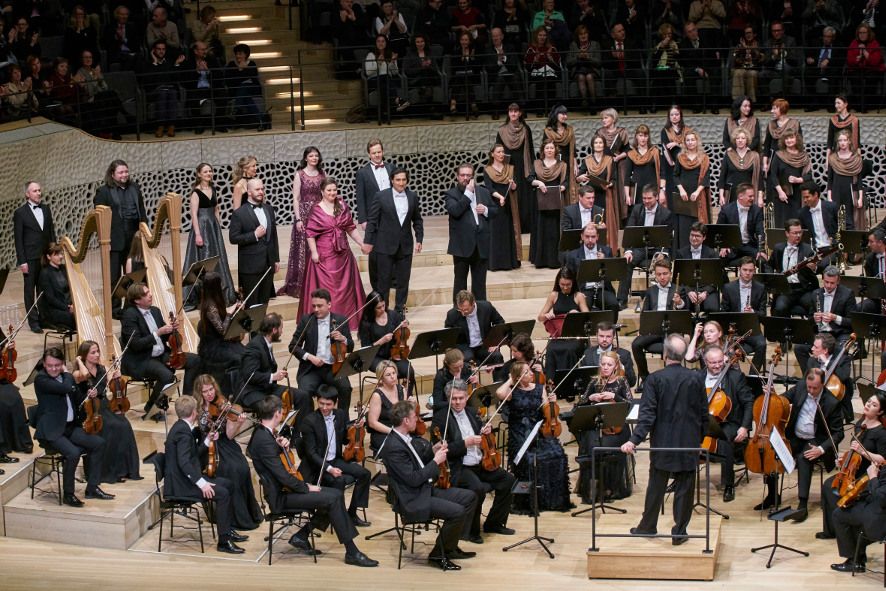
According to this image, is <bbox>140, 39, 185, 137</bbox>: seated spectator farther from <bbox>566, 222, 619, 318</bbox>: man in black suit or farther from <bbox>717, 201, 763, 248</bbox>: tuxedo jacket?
<bbox>717, 201, 763, 248</bbox>: tuxedo jacket

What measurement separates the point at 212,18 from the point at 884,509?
9.97 m

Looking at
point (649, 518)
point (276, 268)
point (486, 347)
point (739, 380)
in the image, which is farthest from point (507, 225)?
point (649, 518)

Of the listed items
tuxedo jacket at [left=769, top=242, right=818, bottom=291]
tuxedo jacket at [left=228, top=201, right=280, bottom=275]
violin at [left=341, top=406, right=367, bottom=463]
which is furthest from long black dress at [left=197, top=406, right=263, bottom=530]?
tuxedo jacket at [left=769, top=242, right=818, bottom=291]

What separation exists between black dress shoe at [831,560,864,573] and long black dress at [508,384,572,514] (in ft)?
6.45

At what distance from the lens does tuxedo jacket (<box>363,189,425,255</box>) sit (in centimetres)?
1334

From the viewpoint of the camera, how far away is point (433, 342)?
1160 centimetres

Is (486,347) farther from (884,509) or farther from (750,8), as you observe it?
(750,8)

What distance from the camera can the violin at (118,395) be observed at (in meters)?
11.2

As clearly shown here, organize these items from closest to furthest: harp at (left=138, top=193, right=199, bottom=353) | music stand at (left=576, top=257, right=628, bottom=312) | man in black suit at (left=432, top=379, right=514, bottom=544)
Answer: man in black suit at (left=432, top=379, right=514, bottom=544) → harp at (left=138, top=193, right=199, bottom=353) → music stand at (left=576, top=257, right=628, bottom=312)

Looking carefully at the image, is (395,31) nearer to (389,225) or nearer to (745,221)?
(389,225)

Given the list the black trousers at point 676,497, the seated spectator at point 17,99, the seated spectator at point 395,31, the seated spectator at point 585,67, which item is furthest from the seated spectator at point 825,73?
the black trousers at point 676,497

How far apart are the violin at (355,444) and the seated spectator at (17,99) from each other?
5.75 meters

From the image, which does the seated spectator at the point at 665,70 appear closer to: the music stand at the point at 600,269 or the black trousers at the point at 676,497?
the music stand at the point at 600,269


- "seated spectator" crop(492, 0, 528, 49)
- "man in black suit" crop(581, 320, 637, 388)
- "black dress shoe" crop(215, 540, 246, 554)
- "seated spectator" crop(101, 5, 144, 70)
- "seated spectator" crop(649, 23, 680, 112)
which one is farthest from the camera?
"seated spectator" crop(492, 0, 528, 49)
